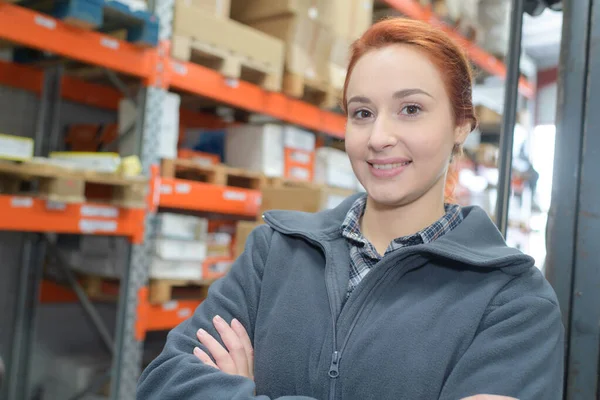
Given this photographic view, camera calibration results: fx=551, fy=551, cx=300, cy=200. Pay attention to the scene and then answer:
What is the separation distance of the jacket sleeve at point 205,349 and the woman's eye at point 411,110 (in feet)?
1.80

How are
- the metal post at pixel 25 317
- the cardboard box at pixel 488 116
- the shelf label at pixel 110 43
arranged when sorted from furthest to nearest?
the cardboard box at pixel 488 116 → the metal post at pixel 25 317 → the shelf label at pixel 110 43

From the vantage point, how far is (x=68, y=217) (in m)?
3.33

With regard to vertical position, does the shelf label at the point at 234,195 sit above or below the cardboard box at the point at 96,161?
below

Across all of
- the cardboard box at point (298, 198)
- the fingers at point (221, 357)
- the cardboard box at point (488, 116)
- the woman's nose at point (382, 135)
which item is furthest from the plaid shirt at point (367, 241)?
the cardboard box at point (488, 116)

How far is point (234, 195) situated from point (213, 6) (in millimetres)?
1503

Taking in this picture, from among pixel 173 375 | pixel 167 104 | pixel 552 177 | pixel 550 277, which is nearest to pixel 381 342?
pixel 173 375

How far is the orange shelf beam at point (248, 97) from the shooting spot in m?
4.03

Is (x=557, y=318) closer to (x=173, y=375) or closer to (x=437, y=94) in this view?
(x=437, y=94)

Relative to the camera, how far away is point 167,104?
3.93 m

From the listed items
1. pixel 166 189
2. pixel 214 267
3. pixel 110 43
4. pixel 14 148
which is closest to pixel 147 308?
pixel 214 267

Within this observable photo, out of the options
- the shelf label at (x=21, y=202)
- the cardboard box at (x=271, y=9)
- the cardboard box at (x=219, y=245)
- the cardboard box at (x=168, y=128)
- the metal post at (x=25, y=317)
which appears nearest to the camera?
the shelf label at (x=21, y=202)

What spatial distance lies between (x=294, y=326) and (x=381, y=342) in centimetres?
24

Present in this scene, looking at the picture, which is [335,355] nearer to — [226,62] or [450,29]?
[226,62]

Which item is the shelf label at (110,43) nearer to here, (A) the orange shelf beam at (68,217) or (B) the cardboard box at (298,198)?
(A) the orange shelf beam at (68,217)
